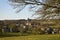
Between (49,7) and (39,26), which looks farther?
(39,26)

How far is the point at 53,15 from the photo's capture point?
9297mm

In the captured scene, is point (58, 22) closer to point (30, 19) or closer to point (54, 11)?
point (54, 11)

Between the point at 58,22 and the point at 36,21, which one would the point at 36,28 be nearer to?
the point at 36,21

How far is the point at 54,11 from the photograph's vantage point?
30.2 ft

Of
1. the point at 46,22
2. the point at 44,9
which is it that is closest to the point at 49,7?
the point at 44,9

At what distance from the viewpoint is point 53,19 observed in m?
9.46

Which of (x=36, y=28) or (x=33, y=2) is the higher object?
(x=33, y=2)

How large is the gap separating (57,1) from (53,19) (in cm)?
88

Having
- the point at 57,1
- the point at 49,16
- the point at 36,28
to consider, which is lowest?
the point at 36,28

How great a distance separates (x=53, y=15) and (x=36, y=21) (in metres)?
0.88

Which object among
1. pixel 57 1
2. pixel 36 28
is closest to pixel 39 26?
pixel 36 28

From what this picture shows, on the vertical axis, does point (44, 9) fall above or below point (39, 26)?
above

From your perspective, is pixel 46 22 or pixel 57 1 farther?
pixel 46 22

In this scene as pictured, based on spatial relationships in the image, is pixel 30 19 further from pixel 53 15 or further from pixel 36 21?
pixel 53 15
